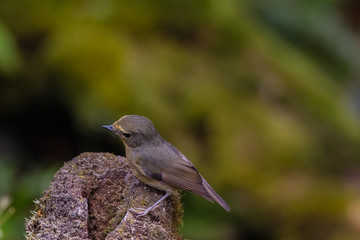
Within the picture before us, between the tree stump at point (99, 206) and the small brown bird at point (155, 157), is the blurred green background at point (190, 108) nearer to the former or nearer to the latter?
the small brown bird at point (155, 157)

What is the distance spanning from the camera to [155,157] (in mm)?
3561

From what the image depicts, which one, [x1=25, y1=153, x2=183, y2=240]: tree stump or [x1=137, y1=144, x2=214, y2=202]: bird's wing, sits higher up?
[x1=137, y1=144, x2=214, y2=202]: bird's wing

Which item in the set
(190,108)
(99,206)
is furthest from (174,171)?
(190,108)

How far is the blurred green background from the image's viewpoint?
712cm

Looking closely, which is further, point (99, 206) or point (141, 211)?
point (99, 206)

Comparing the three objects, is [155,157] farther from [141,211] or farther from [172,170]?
[141,211]

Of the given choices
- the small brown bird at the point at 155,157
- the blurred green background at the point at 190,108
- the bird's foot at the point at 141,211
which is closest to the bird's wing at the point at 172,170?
the small brown bird at the point at 155,157

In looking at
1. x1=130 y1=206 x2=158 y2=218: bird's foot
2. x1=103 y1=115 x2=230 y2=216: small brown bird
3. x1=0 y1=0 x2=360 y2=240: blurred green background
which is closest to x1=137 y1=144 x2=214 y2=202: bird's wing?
x1=103 y1=115 x2=230 y2=216: small brown bird

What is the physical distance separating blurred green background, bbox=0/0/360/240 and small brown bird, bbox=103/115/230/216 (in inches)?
107

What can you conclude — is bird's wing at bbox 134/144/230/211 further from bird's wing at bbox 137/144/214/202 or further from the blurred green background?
the blurred green background

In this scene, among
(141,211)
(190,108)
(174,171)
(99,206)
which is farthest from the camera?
(190,108)

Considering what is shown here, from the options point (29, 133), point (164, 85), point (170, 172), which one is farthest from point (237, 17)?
point (170, 172)

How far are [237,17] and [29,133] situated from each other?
342 cm

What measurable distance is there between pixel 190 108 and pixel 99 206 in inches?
178
